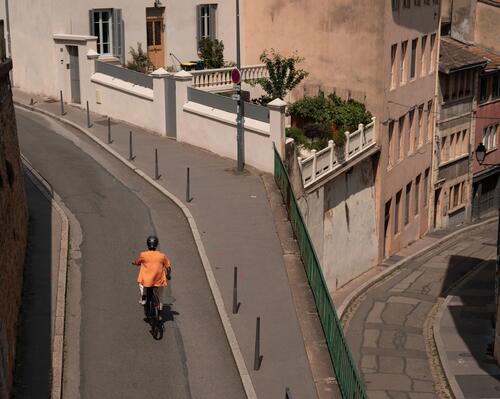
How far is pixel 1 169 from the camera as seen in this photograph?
18.8 meters

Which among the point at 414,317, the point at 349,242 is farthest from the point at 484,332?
the point at 349,242

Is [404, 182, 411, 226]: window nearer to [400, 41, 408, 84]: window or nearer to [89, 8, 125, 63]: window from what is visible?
[400, 41, 408, 84]: window

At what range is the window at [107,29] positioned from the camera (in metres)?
40.1

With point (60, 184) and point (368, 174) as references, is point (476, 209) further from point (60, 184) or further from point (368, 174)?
point (60, 184)

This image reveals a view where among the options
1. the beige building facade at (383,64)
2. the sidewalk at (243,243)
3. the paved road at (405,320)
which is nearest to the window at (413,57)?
the beige building facade at (383,64)

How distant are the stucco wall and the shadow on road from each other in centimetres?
3588

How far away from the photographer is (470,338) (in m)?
33.6

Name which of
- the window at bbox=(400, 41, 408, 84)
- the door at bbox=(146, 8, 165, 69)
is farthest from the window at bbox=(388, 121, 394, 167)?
the door at bbox=(146, 8, 165, 69)

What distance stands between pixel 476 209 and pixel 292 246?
115 ft

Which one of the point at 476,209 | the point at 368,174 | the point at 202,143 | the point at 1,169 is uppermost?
the point at 1,169

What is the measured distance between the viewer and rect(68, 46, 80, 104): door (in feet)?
130

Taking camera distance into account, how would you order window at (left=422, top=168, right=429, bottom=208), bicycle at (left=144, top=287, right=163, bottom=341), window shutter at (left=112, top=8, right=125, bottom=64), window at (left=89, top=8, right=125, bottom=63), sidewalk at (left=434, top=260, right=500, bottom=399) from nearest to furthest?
bicycle at (left=144, top=287, right=163, bottom=341) → sidewalk at (left=434, top=260, right=500, bottom=399) → window at (left=89, top=8, right=125, bottom=63) → window shutter at (left=112, top=8, right=125, bottom=64) → window at (left=422, top=168, right=429, bottom=208)

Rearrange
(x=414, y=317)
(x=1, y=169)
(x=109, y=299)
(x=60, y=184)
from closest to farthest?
(x=1, y=169) → (x=109, y=299) → (x=60, y=184) → (x=414, y=317)

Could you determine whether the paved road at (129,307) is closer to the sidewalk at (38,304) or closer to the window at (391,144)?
the sidewalk at (38,304)
